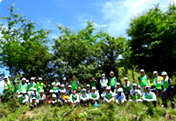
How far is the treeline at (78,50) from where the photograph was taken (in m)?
13.1

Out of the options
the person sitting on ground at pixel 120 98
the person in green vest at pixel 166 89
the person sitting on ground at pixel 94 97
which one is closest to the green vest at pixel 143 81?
the person in green vest at pixel 166 89

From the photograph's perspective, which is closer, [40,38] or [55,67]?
[55,67]

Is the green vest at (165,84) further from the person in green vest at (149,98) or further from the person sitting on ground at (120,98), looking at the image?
the person sitting on ground at (120,98)

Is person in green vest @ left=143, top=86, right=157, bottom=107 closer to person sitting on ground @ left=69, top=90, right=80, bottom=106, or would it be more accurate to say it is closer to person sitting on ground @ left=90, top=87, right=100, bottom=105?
person sitting on ground @ left=90, top=87, right=100, bottom=105

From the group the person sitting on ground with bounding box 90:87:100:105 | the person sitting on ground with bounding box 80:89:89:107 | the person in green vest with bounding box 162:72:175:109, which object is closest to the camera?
the person in green vest with bounding box 162:72:175:109

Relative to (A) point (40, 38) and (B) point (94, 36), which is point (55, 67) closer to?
(A) point (40, 38)

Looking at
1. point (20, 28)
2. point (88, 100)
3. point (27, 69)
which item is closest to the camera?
point (88, 100)

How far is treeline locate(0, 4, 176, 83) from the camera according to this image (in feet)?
43.0

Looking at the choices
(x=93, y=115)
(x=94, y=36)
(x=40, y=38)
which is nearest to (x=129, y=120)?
(x=93, y=115)

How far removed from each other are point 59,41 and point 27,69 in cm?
399

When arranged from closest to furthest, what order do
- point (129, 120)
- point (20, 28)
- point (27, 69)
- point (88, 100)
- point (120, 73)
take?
point (129, 120) < point (88, 100) < point (27, 69) < point (20, 28) < point (120, 73)

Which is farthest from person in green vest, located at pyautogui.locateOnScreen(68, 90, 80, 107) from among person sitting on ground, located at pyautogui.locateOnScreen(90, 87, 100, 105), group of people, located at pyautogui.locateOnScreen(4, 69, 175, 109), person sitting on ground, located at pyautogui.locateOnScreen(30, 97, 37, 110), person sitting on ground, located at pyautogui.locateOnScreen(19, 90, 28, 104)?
person sitting on ground, located at pyautogui.locateOnScreen(19, 90, 28, 104)

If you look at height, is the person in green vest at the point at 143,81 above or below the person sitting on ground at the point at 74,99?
above

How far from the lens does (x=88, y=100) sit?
905 centimetres
